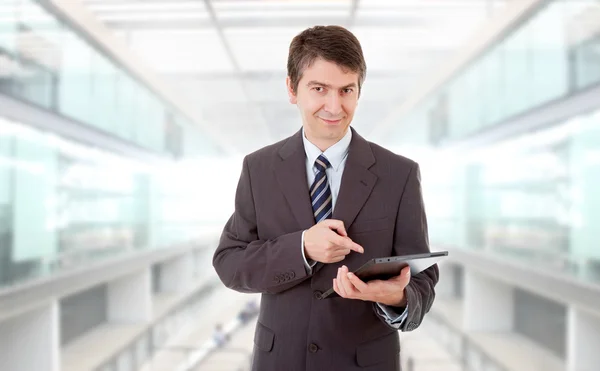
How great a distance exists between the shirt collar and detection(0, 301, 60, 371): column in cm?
473

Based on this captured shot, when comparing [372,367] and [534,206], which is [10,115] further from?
[534,206]

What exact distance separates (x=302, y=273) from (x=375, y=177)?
270 mm

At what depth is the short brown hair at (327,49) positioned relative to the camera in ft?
4.20

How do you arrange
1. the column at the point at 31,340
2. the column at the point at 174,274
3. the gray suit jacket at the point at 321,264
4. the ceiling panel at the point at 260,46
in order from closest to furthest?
the gray suit jacket at the point at 321,264 < the column at the point at 31,340 < the ceiling panel at the point at 260,46 < the column at the point at 174,274

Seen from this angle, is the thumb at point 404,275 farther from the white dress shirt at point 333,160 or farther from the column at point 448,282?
the column at point 448,282

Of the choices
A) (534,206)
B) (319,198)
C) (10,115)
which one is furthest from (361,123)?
(319,198)

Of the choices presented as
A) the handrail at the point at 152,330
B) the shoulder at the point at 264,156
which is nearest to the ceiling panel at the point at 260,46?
the handrail at the point at 152,330

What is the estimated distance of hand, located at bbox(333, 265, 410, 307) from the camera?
43.7 inches

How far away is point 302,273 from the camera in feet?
4.02

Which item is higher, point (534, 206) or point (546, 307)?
point (534, 206)

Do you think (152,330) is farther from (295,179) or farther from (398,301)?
(398,301)

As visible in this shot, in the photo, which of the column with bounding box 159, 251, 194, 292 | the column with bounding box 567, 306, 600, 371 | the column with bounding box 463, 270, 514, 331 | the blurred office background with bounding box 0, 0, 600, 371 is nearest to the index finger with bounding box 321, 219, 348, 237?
the blurred office background with bounding box 0, 0, 600, 371

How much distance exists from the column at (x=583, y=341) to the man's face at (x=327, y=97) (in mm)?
4945

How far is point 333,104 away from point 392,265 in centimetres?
37
